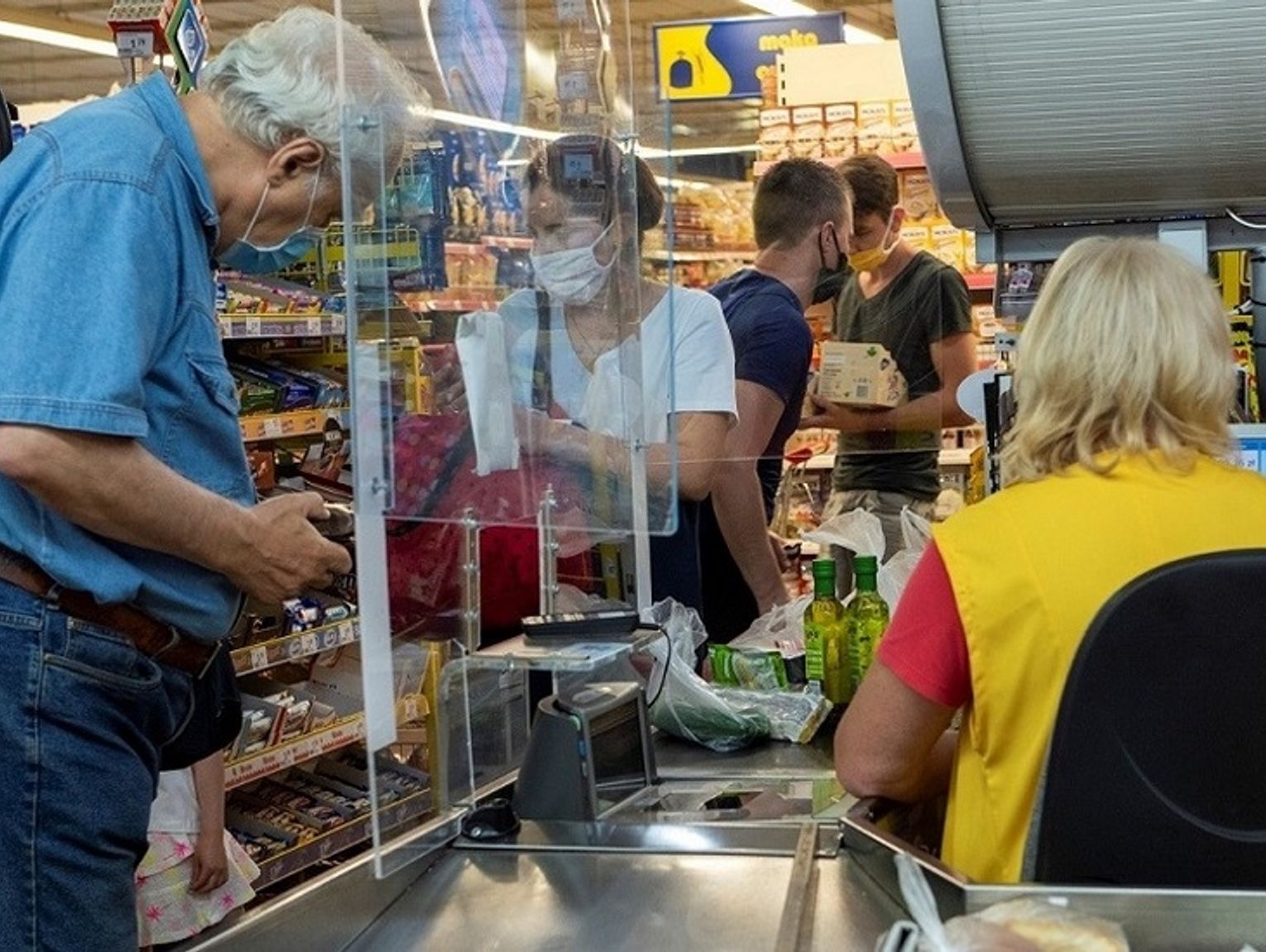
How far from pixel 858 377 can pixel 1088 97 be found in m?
2.42

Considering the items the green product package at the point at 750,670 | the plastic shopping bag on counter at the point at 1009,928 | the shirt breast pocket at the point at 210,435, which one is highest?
the shirt breast pocket at the point at 210,435

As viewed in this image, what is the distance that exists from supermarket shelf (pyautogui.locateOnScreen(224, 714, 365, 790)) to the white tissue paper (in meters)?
2.00

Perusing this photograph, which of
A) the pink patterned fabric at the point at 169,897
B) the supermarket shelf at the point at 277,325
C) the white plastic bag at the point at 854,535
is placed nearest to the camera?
the white plastic bag at the point at 854,535

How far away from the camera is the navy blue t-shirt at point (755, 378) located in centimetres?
403

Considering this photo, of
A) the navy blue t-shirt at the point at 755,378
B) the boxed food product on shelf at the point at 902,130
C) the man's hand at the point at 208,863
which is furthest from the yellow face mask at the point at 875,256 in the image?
the man's hand at the point at 208,863

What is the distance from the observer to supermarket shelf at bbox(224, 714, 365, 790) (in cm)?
423

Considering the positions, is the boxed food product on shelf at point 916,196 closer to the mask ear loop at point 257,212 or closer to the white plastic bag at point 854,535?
the white plastic bag at point 854,535

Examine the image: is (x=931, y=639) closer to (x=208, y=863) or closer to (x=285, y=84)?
(x=285, y=84)

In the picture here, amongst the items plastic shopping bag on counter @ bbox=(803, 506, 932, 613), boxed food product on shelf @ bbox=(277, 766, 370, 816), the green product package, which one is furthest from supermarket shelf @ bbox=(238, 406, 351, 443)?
the green product package

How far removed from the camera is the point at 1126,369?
1926 mm

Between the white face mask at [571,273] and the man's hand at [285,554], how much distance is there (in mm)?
436

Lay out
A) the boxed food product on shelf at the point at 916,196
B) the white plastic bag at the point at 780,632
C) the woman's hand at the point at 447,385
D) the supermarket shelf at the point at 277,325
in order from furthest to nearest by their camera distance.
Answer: the boxed food product on shelf at the point at 916,196
the supermarket shelf at the point at 277,325
the white plastic bag at the point at 780,632
the woman's hand at the point at 447,385

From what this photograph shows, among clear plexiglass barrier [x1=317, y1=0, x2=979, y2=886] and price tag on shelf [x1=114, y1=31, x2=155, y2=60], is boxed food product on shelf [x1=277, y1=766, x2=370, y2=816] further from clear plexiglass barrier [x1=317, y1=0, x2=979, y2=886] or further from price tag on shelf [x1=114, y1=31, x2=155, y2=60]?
price tag on shelf [x1=114, y1=31, x2=155, y2=60]

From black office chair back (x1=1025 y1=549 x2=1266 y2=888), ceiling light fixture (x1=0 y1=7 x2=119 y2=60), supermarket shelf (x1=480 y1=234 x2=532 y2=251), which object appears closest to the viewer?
black office chair back (x1=1025 y1=549 x2=1266 y2=888)
